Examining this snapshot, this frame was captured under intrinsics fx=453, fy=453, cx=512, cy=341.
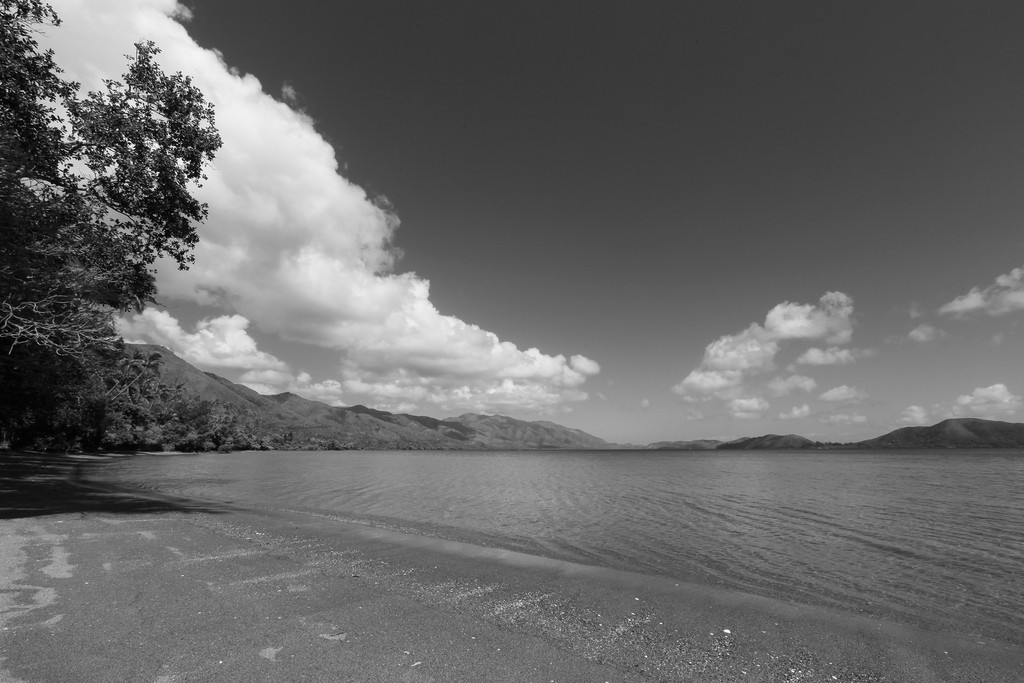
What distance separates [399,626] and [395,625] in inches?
3.2

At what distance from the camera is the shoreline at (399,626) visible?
604cm

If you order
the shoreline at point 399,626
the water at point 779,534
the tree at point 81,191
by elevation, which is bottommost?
the water at point 779,534

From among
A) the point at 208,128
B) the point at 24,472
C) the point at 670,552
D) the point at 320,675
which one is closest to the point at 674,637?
the point at 320,675

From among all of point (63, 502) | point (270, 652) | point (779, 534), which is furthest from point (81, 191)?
point (779, 534)

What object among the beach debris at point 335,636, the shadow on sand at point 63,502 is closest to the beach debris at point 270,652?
the beach debris at point 335,636

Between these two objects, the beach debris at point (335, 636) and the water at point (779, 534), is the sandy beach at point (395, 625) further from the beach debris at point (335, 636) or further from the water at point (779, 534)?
the water at point (779, 534)

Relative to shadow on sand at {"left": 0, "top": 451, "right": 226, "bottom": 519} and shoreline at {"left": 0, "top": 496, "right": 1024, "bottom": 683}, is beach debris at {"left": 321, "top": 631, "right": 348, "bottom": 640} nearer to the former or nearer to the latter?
shoreline at {"left": 0, "top": 496, "right": 1024, "bottom": 683}

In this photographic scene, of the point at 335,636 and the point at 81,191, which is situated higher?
the point at 81,191

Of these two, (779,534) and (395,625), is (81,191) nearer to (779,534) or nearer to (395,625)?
(395,625)

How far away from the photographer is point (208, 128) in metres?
A: 21.0

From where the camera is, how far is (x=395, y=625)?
24.6ft

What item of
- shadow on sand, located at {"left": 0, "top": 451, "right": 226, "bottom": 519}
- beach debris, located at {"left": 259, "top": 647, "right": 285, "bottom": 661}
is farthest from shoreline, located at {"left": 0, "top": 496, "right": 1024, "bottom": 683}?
shadow on sand, located at {"left": 0, "top": 451, "right": 226, "bottom": 519}

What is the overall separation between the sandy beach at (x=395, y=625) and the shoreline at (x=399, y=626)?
0.04 m

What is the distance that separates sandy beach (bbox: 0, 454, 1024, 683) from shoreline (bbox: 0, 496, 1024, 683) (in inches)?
1.5
